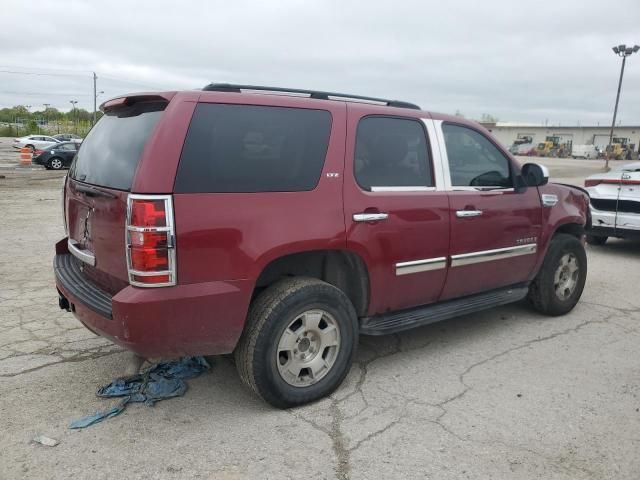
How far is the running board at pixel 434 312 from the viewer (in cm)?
379

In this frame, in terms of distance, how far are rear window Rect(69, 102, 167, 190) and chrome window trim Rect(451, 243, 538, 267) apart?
239 cm

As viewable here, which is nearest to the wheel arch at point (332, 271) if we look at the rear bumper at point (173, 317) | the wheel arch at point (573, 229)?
the rear bumper at point (173, 317)

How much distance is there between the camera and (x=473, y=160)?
172 inches

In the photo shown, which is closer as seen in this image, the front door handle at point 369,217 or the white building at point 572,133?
the front door handle at point 369,217

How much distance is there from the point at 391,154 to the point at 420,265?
83 cm

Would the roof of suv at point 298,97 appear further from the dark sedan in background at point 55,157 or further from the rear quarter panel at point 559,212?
the dark sedan in background at point 55,157

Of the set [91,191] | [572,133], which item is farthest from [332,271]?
[572,133]

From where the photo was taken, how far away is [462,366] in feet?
13.4

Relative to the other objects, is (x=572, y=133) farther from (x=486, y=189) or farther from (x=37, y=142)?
(x=486, y=189)

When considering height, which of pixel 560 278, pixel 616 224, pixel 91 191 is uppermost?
pixel 91 191

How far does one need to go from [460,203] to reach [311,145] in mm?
1366

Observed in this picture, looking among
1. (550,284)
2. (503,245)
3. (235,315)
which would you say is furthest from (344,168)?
(550,284)

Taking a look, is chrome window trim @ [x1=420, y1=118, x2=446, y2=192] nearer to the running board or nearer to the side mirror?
the running board

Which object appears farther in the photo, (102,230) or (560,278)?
(560,278)
